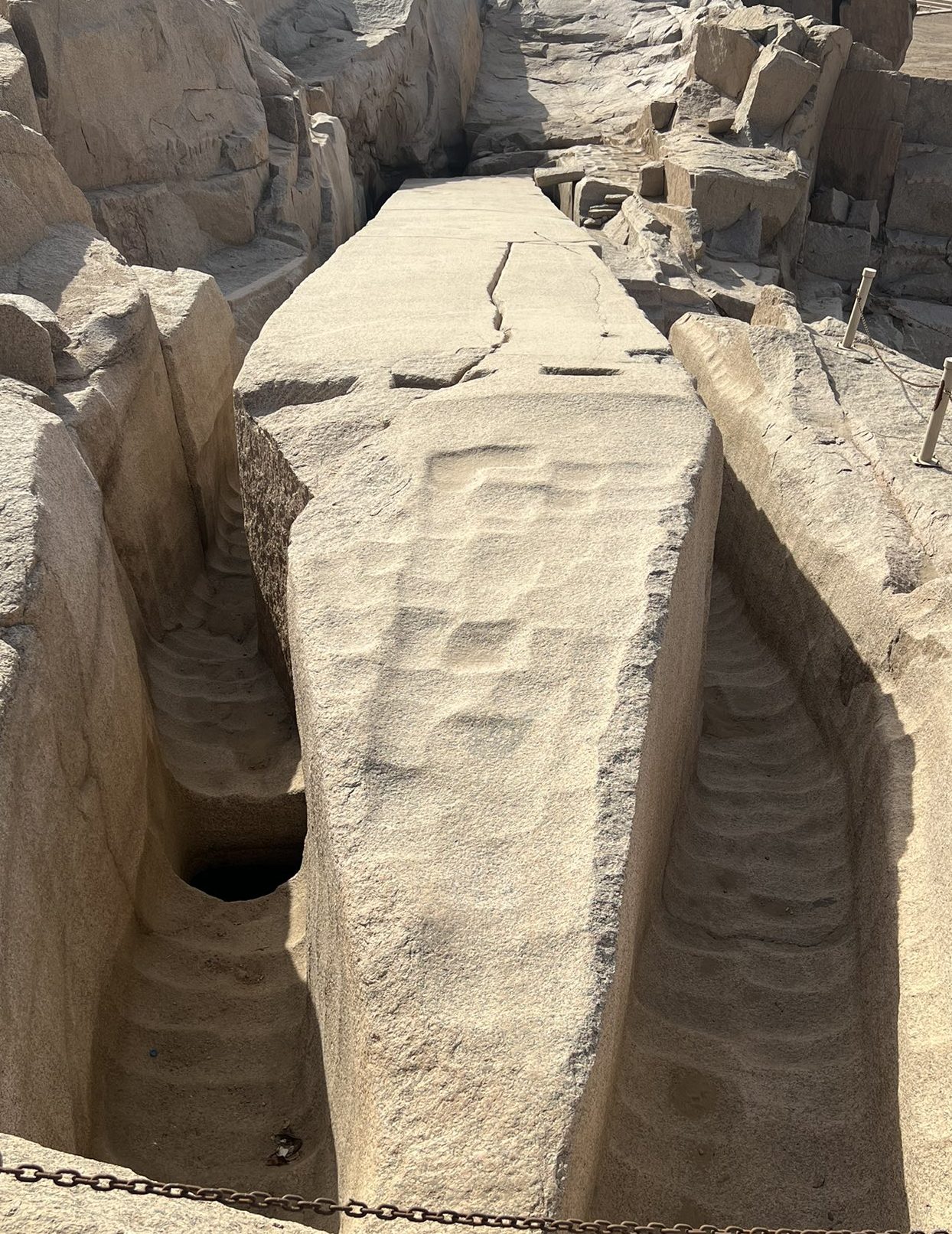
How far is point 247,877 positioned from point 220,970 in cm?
74

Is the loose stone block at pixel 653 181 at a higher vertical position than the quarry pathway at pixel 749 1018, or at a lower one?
lower

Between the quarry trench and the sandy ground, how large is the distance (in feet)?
46.0

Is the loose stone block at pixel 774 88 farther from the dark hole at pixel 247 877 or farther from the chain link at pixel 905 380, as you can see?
the dark hole at pixel 247 877

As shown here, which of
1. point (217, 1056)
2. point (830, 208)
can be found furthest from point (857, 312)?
point (830, 208)

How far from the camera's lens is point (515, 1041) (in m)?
1.61

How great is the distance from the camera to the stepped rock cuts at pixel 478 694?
162 cm

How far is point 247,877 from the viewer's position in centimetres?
328

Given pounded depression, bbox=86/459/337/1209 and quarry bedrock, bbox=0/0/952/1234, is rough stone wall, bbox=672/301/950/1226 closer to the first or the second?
quarry bedrock, bbox=0/0/952/1234

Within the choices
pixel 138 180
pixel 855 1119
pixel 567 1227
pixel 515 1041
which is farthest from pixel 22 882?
pixel 138 180

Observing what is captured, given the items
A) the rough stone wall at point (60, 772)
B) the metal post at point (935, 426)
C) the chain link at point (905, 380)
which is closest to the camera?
the rough stone wall at point (60, 772)

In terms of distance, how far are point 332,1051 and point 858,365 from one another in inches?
144

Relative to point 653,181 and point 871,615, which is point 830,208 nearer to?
point 653,181

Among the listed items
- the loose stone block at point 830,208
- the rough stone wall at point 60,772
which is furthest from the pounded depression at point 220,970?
the loose stone block at point 830,208

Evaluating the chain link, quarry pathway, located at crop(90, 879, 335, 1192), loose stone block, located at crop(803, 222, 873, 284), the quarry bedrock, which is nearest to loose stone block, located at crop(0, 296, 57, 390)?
the quarry bedrock
